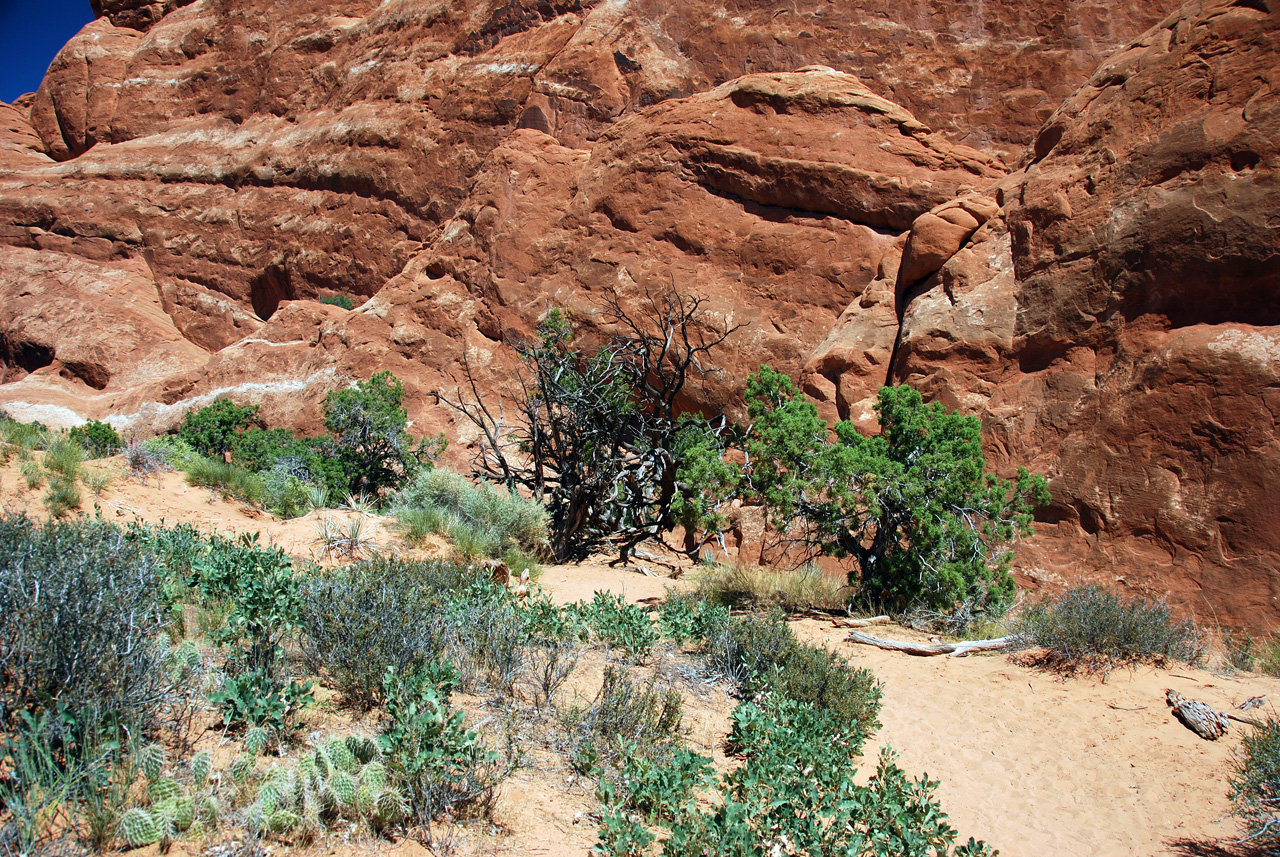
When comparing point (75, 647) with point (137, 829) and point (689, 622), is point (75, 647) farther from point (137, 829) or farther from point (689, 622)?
point (689, 622)

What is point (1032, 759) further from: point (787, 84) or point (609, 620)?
point (787, 84)

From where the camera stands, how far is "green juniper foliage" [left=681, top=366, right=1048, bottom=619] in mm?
7500

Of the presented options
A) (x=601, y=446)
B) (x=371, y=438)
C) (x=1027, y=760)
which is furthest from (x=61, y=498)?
(x=1027, y=760)

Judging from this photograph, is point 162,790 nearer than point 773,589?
Yes

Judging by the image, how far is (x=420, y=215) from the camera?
21078 mm

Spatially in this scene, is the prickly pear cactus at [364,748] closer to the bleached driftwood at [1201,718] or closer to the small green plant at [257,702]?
the small green plant at [257,702]

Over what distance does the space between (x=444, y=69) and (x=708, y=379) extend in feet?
45.9

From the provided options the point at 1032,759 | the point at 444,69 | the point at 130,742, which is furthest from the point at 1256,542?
the point at 444,69

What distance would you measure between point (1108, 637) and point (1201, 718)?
3.26 ft

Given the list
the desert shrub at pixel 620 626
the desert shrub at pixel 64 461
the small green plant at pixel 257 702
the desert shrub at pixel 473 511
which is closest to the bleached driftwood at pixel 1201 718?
the desert shrub at pixel 620 626

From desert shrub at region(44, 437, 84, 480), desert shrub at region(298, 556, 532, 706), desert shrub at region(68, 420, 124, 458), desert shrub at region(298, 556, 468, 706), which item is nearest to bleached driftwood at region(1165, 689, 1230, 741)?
desert shrub at region(298, 556, 532, 706)

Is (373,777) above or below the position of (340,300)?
below

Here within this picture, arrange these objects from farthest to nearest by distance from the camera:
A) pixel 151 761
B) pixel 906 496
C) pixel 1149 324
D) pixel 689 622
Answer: pixel 1149 324 < pixel 906 496 < pixel 689 622 < pixel 151 761

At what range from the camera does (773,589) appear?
27.6ft
